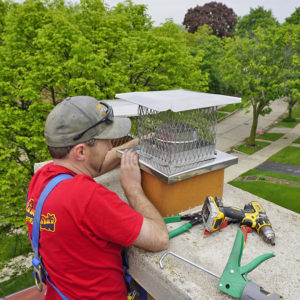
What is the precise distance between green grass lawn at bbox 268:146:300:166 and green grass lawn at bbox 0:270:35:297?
15394 millimetres

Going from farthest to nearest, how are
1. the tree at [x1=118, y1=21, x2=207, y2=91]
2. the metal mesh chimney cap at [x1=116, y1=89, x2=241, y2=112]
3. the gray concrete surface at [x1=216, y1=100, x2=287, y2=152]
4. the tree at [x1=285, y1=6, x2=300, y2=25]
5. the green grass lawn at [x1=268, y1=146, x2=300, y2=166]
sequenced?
the tree at [x1=285, y1=6, x2=300, y2=25], the gray concrete surface at [x1=216, y1=100, x2=287, y2=152], the green grass lawn at [x1=268, y1=146, x2=300, y2=166], the tree at [x1=118, y1=21, x2=207, y2=91], the metal mesh chimney cap at [x1=116, y1=89, x2=241, y2=112]

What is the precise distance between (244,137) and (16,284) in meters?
19.6

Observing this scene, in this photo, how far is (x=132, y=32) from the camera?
39.3 feet

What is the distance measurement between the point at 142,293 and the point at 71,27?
30.6 ft

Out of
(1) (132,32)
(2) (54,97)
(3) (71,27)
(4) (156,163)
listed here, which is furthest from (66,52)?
(4) (156,163)

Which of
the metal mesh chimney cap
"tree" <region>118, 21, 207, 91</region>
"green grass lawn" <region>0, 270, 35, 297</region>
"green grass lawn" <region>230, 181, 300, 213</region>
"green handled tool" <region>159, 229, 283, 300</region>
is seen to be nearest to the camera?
"green handled tool" <region>159, 229, 283, 300</region>

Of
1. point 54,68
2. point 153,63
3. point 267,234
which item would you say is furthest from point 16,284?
point 267,234

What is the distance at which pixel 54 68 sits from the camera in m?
8.73

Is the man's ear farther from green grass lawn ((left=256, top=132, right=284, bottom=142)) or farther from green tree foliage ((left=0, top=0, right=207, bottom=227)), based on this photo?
green grass lawn ((left=256, top=132, right=284, bottom=142))

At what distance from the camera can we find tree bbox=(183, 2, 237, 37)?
46412 millimetres

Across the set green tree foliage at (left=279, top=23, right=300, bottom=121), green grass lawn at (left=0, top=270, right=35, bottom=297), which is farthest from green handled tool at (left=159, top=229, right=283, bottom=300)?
green tree foliage at (left=279, top=23, right=300, bottom=121)

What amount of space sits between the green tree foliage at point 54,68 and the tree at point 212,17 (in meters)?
38.4

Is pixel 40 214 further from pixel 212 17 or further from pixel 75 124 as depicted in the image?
pixel 212 17

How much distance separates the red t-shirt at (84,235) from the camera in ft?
5.57
